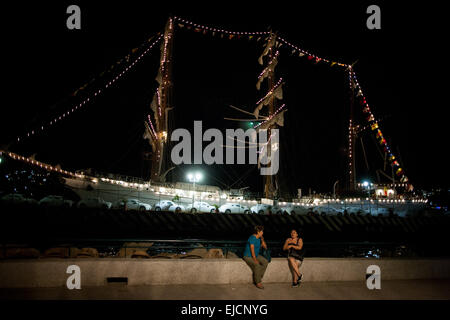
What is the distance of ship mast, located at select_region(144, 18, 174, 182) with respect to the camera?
107 ft

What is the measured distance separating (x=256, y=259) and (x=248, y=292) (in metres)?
0.68

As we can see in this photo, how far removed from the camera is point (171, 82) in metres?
34.2

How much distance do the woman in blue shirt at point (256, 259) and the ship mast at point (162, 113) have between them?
85.9ft

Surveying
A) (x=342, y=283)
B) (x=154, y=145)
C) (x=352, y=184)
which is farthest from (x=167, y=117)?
(x=352, y=184)

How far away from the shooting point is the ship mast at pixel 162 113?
32.6 metres

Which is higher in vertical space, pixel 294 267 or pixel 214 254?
pixel 214 254

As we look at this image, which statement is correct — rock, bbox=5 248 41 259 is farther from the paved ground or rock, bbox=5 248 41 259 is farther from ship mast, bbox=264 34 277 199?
ship mast, bbox=264 34 277 199

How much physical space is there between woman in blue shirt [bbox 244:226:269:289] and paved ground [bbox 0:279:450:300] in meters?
0.23

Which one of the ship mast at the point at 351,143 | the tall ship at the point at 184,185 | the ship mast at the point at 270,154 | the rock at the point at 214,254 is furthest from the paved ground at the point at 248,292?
the ship mast at the point at 351,143

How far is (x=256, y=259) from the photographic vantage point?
6402 mm

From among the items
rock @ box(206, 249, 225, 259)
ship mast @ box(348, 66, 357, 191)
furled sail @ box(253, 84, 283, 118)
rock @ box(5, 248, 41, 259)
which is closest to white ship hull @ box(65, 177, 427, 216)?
ship mast @ box(348, 66, 357, 191)
